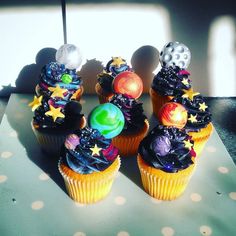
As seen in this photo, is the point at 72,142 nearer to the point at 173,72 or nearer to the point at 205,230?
the point at 205,230

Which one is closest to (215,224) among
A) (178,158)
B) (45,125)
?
(178,158)

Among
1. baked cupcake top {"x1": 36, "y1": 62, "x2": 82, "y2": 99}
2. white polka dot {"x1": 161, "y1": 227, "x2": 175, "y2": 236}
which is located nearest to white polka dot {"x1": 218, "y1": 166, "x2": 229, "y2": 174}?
white polka dot {"x1": 161, "y1": 227, "x2": 175, "y2": 236}

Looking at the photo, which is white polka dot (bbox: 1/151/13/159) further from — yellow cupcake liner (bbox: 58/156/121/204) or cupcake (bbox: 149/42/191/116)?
cupcake (bbox: 149/42/191/116)

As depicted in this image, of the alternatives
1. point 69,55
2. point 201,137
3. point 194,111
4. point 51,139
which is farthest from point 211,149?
point 69,55

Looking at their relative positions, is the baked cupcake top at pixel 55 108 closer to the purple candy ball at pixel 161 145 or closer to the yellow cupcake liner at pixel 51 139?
the yellow cupcake liner at pixel 51 139

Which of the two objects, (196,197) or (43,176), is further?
(43,176)

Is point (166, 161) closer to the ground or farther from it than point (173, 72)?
closer to the ground

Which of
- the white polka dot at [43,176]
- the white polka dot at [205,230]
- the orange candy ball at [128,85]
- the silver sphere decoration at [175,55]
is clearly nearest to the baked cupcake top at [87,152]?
the white polka dot at [43,176]
